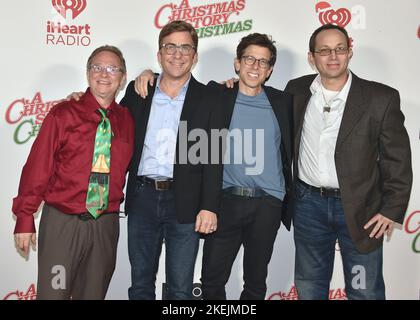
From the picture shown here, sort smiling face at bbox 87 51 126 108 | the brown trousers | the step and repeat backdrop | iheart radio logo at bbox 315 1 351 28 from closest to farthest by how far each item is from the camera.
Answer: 1. the brown trousers
2. smiling face at bbox 87 51 126 108
3. the step and repeat backdrop
4. iheart radio logo at bbox 315 1 351 28

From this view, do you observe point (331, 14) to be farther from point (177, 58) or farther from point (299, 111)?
point (177, 58)

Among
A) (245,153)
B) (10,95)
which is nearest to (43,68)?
(10,95)

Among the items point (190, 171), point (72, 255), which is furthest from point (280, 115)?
point (72, 255)

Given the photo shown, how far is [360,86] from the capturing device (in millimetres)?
2623

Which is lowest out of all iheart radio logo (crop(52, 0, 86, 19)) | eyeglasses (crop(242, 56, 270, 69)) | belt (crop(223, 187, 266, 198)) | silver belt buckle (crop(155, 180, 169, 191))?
belt (crop(223, 187, 266, 198))

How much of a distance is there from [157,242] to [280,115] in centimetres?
108

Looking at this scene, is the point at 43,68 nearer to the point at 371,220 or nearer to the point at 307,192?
the point at 307,192

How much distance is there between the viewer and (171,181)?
254 cm

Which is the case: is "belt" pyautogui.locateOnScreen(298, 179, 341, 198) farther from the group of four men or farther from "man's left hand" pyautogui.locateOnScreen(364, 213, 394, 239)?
"man's left hand" pyautogui.locateOnScreen(364, 213, 394, 239)

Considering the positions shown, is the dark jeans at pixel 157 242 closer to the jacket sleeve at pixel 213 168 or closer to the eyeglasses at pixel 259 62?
the jacket sleeve at pixel 213 168

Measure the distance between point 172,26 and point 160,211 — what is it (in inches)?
43.4

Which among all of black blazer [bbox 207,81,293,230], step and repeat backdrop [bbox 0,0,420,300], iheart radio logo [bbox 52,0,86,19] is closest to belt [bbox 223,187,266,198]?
black blazer [bbox 207,81,293,230]

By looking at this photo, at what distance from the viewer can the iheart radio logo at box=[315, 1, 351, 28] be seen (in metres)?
3.44

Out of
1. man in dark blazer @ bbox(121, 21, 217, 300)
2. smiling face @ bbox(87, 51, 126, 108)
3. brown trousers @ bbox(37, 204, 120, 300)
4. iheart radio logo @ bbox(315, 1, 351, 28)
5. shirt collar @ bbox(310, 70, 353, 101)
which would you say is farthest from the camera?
iheart radio logo @ bbox(315, 1, 351, 28)
